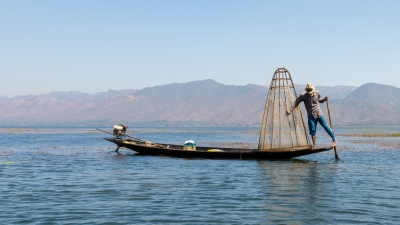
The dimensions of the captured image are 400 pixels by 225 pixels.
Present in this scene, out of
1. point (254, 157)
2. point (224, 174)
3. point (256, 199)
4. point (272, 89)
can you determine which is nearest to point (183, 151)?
point (254, 157)

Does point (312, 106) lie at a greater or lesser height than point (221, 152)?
greater

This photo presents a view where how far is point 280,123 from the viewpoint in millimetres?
30562

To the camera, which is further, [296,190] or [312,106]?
[312,106]

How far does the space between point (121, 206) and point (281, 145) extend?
58.3 feet

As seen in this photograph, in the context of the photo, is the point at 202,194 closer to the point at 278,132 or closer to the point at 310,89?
the point at 310,89

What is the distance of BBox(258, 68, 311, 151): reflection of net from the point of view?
30344 mm

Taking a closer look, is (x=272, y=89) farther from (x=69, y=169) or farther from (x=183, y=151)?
(x=69, y=169)

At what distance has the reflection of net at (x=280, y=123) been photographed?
99.6ft

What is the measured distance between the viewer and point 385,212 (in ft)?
46.4

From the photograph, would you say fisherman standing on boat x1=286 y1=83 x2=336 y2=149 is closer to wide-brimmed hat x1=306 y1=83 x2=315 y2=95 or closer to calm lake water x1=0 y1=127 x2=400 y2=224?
wide-brimmed hat x1=306 y1=83 x2=315 y2=95

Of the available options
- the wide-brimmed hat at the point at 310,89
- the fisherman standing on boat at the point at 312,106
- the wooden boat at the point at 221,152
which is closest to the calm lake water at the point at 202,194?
the wooden boat at the point at 221,152

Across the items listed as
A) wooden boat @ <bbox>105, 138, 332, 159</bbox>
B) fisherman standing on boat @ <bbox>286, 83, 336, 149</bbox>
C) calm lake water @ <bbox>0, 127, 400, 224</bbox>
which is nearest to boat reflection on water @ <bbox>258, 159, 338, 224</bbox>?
calm lake water @ <bbox>0, 127, 400, 224</bbox>

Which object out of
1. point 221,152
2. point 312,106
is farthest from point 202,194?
point 221,152

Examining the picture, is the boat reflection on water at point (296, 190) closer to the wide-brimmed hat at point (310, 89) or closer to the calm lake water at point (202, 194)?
the calm lake water at point (202, 194)
